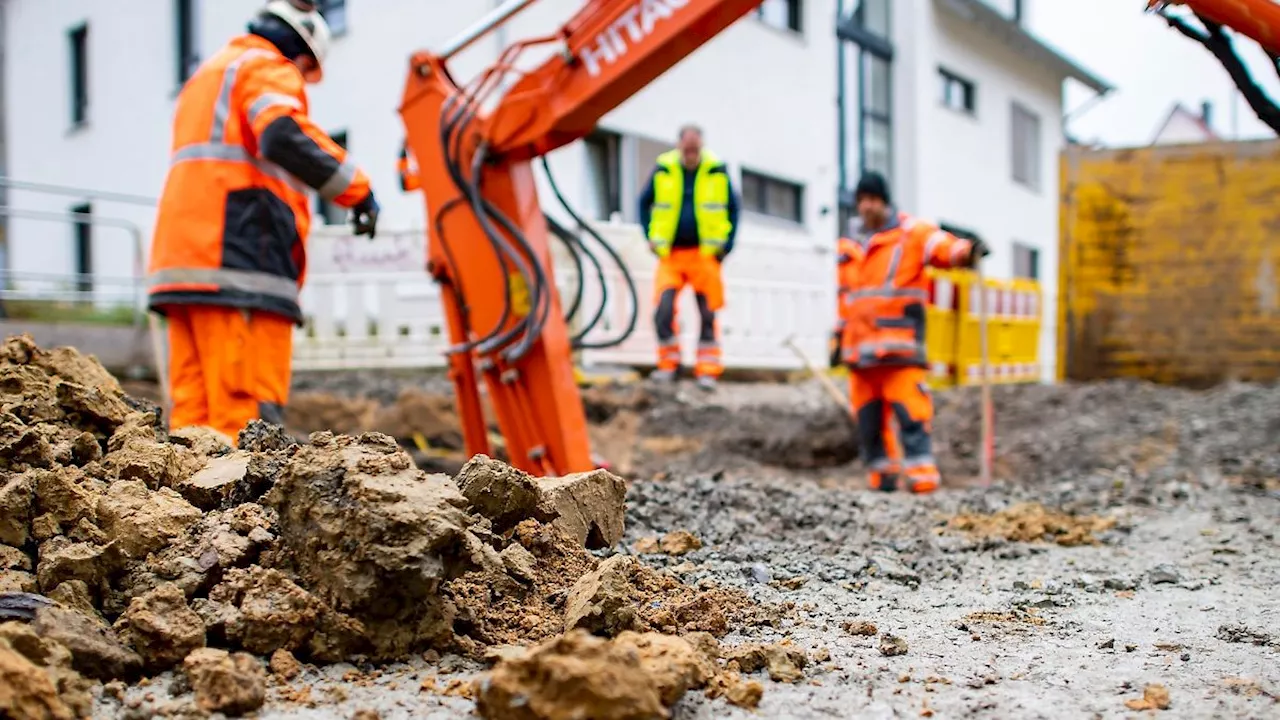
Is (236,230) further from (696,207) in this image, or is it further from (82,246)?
(82,246)

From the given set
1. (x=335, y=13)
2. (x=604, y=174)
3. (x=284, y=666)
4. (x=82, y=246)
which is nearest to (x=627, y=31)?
(x=284, y=666)

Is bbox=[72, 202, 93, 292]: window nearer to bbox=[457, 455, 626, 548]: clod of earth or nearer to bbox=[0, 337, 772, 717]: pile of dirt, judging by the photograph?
bbox=[0, 337, 772, 717]: pile of dirt

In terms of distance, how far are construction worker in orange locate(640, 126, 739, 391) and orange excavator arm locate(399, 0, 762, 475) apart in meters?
3.70

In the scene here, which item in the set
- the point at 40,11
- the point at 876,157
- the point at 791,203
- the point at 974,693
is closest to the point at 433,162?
the point at 974,693

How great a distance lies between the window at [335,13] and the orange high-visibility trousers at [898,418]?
8.33 metres

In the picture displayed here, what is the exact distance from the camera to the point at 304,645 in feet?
7.09

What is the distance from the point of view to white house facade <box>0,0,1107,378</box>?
463 inches

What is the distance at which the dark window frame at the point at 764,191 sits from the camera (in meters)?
14.3

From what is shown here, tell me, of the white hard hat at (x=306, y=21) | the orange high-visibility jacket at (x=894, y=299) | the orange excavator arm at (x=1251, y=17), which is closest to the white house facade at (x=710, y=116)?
the orange high-visibility jacket at (x=894, y=299)

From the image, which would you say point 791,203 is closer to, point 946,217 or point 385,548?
point 946,217

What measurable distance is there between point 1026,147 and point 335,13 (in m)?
14.7

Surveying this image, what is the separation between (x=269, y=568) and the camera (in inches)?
89.7

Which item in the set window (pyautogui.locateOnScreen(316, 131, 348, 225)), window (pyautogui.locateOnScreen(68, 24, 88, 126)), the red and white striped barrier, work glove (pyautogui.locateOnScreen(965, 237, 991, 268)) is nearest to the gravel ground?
work glove (pyautogui.locateOnScreen(965, 237, 991, 268))

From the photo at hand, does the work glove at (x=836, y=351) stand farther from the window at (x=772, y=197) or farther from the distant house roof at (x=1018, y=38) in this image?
the distant house roof at (x=1018, y=38)
